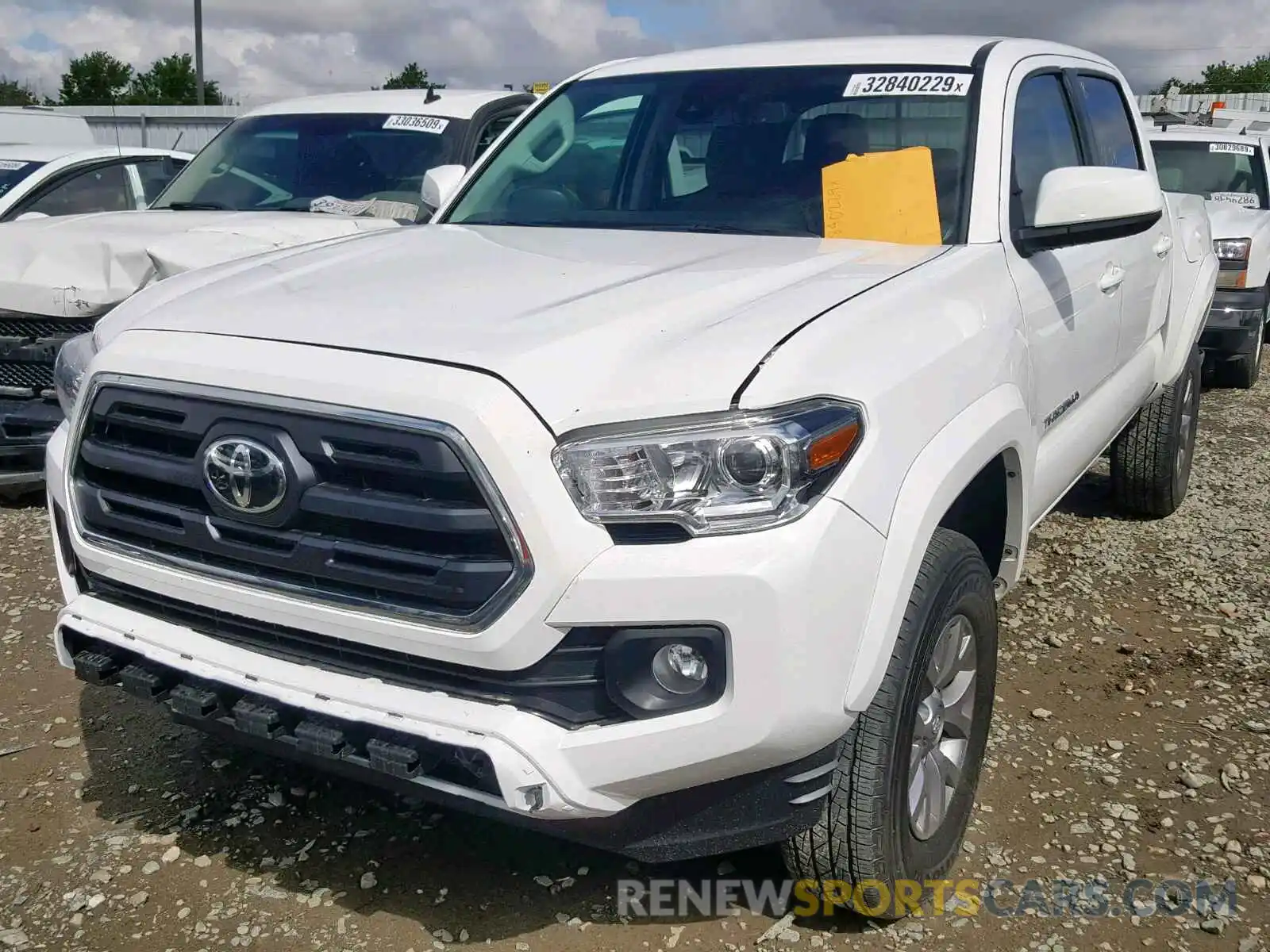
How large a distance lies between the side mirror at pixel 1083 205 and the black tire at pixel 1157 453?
200 centimetres

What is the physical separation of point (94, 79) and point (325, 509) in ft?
231

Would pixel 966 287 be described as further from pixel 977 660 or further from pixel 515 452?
pixel 515 452

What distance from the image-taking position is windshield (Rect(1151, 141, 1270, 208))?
879cm

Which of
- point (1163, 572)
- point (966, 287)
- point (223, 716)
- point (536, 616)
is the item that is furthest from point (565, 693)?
point (1163, 572)

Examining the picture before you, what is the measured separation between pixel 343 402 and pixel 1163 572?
3.66 meters

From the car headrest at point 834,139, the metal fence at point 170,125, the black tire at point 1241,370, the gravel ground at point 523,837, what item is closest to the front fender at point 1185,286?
the gravel ground at point 523,837

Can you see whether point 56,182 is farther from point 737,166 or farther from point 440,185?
point 737,166

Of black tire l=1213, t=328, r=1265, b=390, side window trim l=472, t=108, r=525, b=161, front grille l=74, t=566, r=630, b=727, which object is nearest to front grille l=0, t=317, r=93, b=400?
side window trim l=472, t=108, r=525, b=161

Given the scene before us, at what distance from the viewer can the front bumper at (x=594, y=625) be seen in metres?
1.88

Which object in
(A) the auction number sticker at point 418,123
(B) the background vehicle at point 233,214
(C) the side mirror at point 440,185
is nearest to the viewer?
(C) the side mirror at point 440,185

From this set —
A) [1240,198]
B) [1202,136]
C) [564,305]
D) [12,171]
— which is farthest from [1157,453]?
[12,171]

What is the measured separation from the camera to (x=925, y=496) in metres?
2.13

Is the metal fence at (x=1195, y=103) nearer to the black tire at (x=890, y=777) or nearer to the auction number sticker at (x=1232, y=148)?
the auction number sticker at (x=1232, y=148)

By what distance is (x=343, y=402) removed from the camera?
6.54 feet
